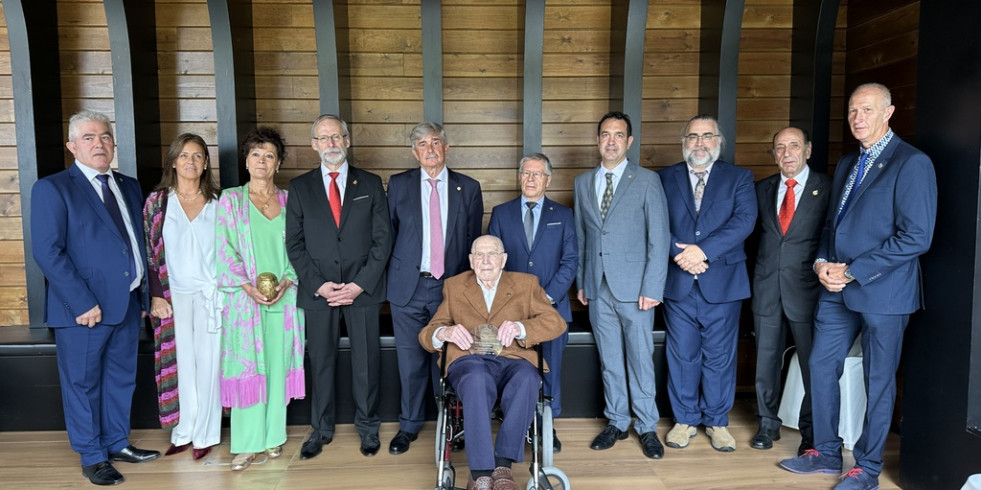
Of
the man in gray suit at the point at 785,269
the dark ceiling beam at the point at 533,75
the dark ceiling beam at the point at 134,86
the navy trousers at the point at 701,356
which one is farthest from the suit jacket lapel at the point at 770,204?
the dark ceiling beam at the point at 134,86

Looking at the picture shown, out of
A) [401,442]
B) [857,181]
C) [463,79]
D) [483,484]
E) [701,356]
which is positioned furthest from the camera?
[463,79]

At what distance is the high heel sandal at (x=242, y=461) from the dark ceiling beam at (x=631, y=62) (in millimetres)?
2896

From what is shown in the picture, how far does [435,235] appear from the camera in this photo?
3771 millimetres

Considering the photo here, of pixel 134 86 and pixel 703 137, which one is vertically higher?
pixel 134 86

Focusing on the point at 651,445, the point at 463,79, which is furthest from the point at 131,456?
the point at 463,79

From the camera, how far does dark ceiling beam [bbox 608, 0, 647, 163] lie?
424 cm

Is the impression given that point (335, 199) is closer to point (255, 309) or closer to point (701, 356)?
point (255, 309)

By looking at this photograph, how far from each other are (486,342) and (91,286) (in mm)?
2040

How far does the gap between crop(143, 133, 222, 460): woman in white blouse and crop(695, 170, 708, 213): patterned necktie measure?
2693 millimetres

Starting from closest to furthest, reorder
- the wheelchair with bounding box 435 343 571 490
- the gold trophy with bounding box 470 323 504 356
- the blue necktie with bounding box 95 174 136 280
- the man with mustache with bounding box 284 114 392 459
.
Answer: the wheelchair with bounding box 435 343 571 490 < the gold trophy with bounding box 470 323 504 356 < the blue necktie with bounding box 95 174 136 280 < the man with mustache with bounding box 284 114 392 459

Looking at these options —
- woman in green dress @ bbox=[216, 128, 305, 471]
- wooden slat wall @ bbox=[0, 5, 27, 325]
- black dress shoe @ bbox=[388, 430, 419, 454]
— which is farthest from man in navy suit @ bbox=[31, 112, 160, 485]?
wooden slat wall @ bbox=[0, 5, 27, 325]

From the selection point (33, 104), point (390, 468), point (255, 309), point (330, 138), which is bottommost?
point (390, 468)

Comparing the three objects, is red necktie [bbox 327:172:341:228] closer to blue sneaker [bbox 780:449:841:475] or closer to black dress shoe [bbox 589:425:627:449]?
black dress shoe [bbox 589:425:627:449]

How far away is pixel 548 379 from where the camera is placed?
12.4 ft
